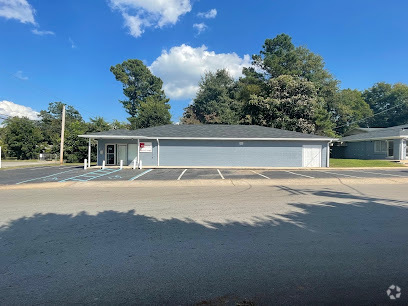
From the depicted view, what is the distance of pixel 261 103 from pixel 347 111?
16828 millimetres

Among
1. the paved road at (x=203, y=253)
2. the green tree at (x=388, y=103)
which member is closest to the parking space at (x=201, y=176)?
the paved road at (x=203, y=253)

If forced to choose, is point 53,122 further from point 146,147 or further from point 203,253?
point 203,253

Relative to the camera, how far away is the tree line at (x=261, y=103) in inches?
1254

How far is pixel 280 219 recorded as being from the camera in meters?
6.03

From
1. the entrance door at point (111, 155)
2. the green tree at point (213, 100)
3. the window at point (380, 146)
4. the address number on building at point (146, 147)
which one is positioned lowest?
the entrance door at point (111, 155)

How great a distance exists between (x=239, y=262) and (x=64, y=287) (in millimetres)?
2261

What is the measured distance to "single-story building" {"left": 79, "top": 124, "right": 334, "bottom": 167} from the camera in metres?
22.2

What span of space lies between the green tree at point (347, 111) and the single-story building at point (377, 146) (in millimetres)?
5782

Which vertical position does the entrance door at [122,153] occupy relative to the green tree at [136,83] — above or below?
below

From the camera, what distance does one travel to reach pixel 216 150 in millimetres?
22484

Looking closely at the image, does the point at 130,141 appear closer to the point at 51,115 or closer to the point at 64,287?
the point at 64,287

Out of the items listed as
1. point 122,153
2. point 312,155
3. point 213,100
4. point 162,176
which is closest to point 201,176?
point 162,176

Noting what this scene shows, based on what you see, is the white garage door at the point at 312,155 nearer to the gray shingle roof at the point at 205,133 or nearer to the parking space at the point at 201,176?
the gray shingle roof at the point at 205,133

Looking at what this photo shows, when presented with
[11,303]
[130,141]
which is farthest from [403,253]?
[130,141]
